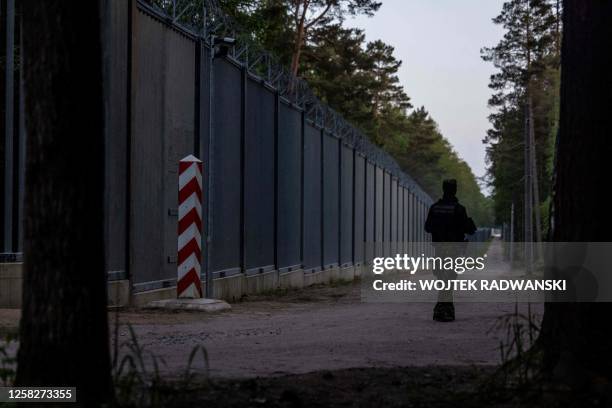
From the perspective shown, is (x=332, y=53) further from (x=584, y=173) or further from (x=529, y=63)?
(x=584, y=173)

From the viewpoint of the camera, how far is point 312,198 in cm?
2730

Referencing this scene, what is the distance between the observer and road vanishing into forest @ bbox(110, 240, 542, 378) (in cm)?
811

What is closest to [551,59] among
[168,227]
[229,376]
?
[168,227]

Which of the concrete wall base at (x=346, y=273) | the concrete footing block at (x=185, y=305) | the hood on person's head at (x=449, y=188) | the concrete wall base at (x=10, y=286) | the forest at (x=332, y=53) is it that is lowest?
the concrete wall base at (x=346, y=273)

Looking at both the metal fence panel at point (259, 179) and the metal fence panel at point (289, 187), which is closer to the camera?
the metal fence panel at point (259, 179)

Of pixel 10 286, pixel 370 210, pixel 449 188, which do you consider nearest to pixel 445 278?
pixel 449 188

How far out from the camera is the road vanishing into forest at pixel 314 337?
8109 millimetres

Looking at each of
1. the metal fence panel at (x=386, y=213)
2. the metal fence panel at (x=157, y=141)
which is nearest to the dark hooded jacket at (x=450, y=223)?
the metal fence panel at (x=157, y=141)

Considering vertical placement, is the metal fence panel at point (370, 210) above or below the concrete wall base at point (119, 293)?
above

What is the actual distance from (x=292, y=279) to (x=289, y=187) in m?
2.27

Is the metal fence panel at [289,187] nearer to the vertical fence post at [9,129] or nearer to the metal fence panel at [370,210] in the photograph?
the vertical fence post at [9,129]

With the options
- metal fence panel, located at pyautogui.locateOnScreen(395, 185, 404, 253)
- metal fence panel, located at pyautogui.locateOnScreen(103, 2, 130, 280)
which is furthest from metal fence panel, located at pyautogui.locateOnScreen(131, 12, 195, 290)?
metal fence panel, located at pyautogui.locateOnScreen(395, 185, 404, 253)

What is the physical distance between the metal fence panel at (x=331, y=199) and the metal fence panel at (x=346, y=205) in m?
0.83

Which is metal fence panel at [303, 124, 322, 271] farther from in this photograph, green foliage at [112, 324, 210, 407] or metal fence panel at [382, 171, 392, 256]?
green foliage at [112, 324, 210, 407]
